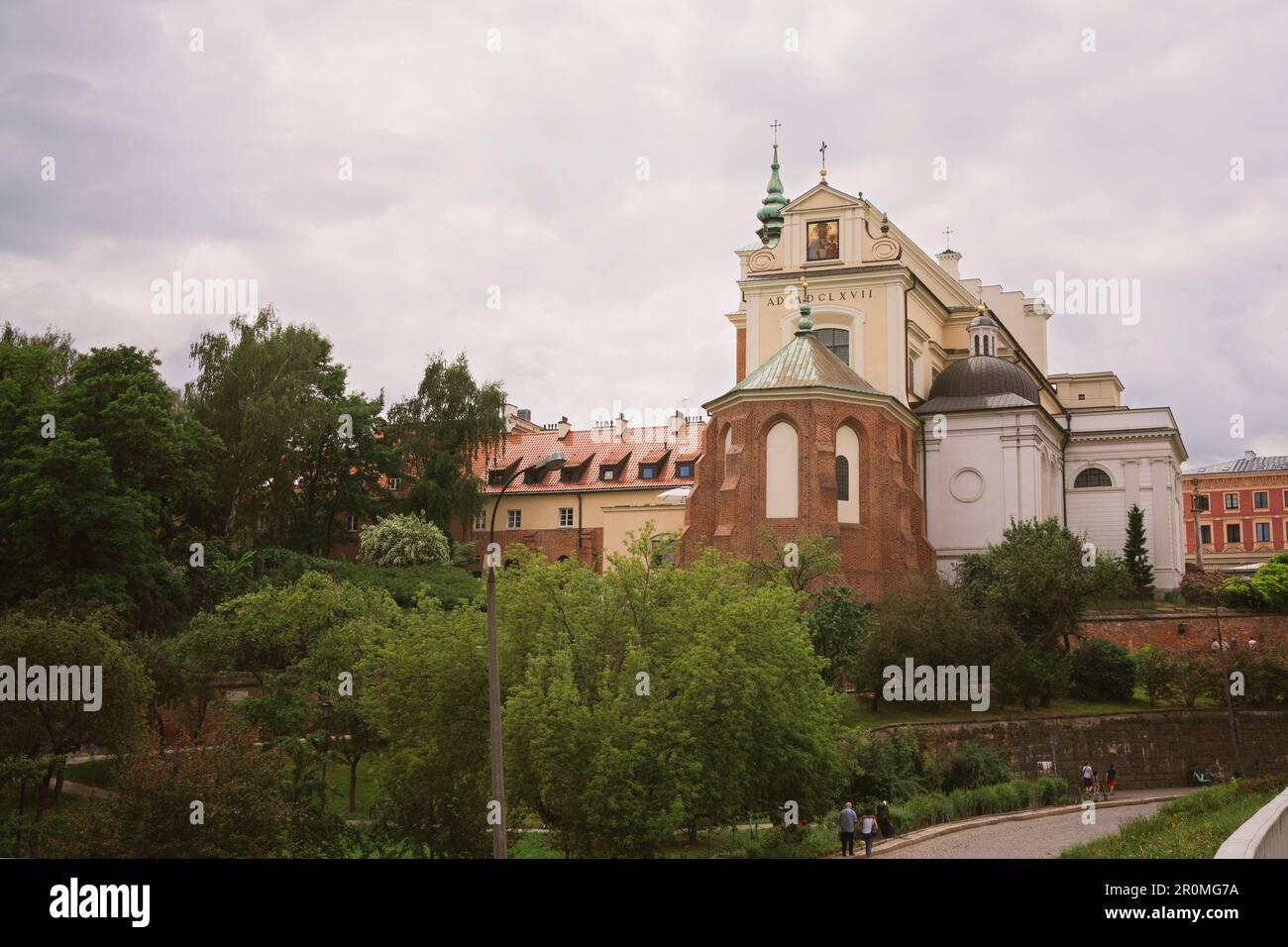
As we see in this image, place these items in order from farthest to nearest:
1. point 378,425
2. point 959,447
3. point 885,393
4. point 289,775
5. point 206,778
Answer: point 378,425
point 959,447
point 885,393
point 289,775
point 206,778

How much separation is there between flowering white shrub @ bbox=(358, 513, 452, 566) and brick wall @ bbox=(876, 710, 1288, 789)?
2689 cm

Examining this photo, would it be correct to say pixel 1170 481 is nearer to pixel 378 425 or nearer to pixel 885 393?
pixel 885 393

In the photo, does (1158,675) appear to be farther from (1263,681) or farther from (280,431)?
(280,431)

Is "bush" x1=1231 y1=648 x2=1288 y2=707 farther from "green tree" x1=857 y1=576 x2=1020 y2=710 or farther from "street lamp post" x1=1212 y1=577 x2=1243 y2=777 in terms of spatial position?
"green tree" x1=857 y1=576 x2=1020 y2=710

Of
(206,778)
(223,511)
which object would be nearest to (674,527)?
→ (223,511)

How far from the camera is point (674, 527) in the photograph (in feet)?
229

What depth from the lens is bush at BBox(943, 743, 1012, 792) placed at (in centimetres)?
4012

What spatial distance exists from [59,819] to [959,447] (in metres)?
44.2

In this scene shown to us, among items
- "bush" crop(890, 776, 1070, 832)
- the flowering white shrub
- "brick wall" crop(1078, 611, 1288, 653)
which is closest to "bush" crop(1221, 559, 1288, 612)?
"brick wall" crop(1078, 611, 1288, 653)

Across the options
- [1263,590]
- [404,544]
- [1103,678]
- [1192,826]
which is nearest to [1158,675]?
[1103,678]

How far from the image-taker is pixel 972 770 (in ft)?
133

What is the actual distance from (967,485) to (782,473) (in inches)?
459
